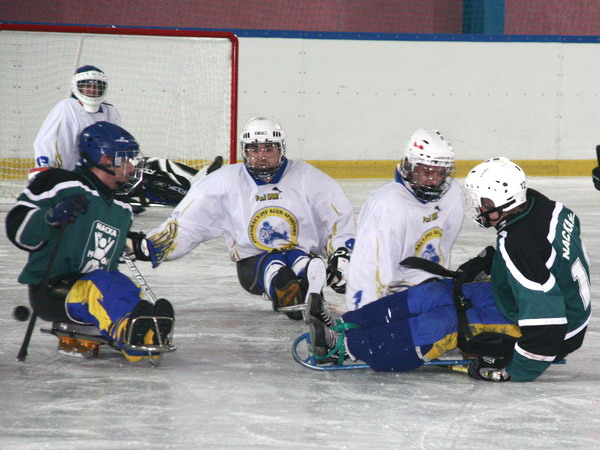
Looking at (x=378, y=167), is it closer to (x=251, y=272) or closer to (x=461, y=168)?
(x=461, y=168)

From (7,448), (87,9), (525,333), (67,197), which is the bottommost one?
(7,448)

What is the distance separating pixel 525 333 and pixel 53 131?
3665mm

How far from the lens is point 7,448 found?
2.47m

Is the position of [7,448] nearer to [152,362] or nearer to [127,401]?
[127,401]

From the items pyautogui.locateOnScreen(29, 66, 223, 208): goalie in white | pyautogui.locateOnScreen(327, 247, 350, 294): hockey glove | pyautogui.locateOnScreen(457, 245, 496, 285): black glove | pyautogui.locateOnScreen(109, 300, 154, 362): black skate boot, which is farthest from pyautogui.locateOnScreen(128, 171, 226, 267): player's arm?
pyautogui.locateOnScreen(29, 66, 223, 208): goalie in white

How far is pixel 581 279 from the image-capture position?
9.88ft

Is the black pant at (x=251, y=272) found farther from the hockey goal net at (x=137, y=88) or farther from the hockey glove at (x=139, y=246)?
the hockey goal net at (x=137, y=88)

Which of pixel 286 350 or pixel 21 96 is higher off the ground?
pixel 21 96

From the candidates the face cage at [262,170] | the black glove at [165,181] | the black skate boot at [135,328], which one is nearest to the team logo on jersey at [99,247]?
the black skate boot at [135,328]

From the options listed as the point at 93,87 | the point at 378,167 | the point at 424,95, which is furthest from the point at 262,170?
the point at 424,95

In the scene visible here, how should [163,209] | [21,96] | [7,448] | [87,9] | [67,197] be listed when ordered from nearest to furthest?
[7,448], [67,197], [163,209], [21,96], [87,9]

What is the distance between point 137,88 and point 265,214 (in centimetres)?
443

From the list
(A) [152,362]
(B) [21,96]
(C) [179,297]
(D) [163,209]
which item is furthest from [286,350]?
(B) [21,96]

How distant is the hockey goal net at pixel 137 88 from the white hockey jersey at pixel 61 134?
186 centimetres
